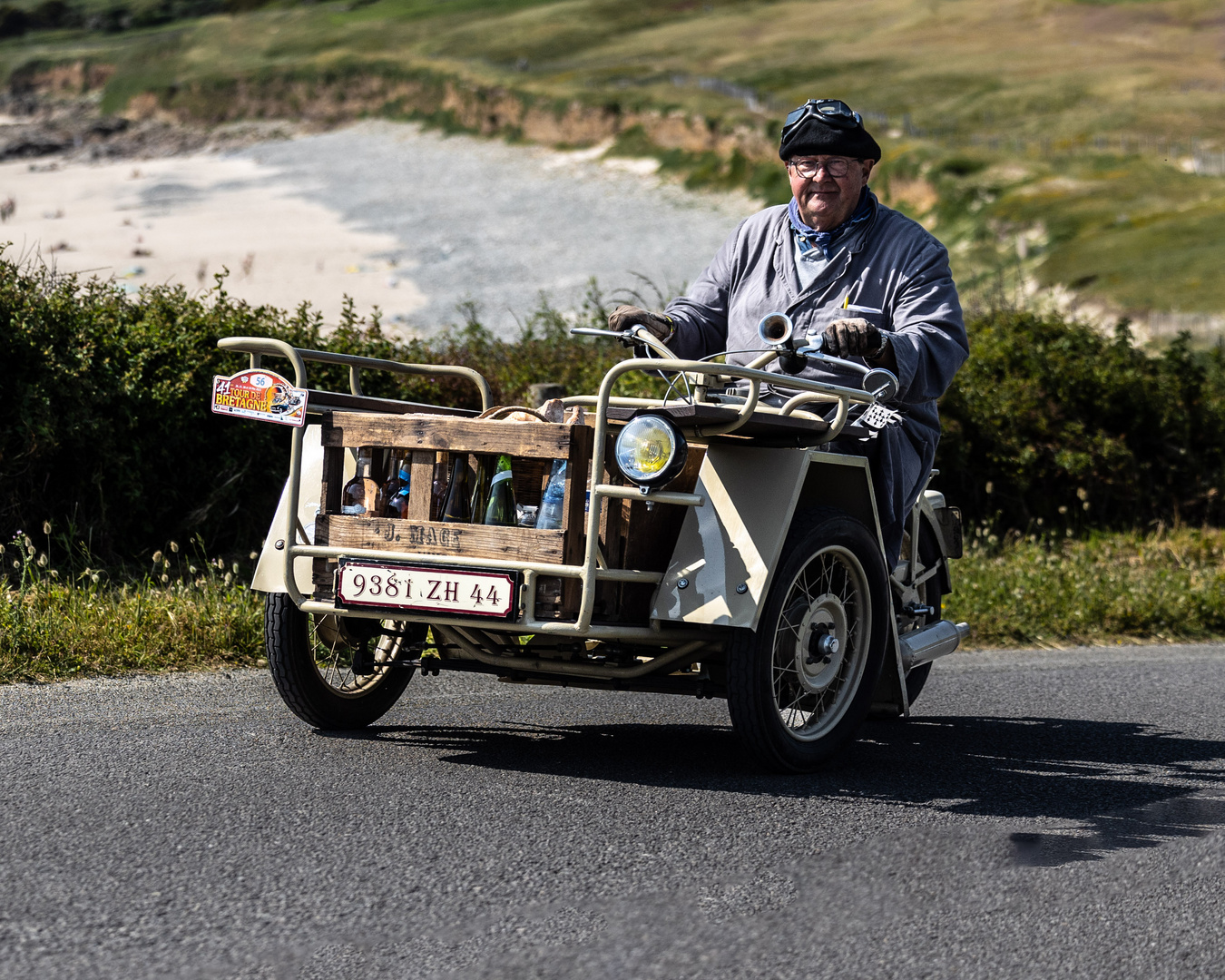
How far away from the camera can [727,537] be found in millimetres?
4699

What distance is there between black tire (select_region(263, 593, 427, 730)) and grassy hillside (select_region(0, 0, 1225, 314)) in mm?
15166

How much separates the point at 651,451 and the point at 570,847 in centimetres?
114

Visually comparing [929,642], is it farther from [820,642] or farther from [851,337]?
[851,337]

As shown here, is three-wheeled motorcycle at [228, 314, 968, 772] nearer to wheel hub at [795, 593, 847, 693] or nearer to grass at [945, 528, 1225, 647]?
wheel hub at [795, 593, 847, 693]

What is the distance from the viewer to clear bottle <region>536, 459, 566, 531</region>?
15.1 ft

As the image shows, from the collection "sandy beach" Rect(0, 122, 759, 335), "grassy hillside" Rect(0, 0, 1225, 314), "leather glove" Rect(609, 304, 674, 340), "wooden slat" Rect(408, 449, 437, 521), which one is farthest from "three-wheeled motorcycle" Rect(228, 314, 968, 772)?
→ "grassy hillside" Rect(0, 0, 1225, 314)

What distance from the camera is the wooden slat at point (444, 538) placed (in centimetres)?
452

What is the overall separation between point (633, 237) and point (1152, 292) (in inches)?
398

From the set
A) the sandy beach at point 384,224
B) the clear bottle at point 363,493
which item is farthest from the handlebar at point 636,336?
the sandy beach at point 384,224

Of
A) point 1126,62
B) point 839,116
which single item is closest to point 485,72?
point 1126,62

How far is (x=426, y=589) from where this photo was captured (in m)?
4.55

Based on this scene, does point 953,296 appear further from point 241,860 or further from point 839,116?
point 241,860

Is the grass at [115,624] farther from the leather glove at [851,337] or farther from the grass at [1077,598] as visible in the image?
the grass at [1077,598]

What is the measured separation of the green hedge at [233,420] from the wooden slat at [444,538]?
11.5ft
